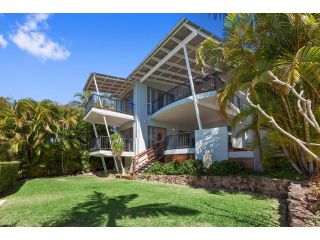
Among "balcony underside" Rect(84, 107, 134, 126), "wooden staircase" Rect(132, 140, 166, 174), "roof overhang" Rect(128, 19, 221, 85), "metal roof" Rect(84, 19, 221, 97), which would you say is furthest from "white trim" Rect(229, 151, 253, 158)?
"balcony underside" Rect(84, 107, 134, 126)

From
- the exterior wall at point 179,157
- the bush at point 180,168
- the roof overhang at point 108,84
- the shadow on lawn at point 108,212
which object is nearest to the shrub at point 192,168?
the bush at point 180,168

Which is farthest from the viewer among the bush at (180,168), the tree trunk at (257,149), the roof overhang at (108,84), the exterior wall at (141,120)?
the roof overhang at (108,84)

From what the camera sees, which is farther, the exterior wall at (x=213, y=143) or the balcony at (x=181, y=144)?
the balcony at (x=181, y=144)

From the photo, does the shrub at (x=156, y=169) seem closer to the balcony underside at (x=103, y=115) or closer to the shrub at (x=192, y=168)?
the shrub at (x=192, y=168)

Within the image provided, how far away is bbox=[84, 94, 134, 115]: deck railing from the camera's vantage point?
61.7 ft

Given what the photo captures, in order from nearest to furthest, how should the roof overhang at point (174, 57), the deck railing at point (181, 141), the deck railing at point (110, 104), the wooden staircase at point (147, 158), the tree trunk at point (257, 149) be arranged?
the tree trunk at point (257, 149), the roof overhang at point (174, 57), the deck railing at point (181, 141), the wooden staircase at point (147, 158), the deck railing at point (110, 104)

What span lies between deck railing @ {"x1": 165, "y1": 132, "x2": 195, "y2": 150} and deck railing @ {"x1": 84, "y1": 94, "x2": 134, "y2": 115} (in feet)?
15.1

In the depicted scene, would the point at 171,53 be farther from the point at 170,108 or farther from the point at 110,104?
Answer: the point at 110,104

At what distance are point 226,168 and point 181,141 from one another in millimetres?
5277

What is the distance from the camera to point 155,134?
2131 cm

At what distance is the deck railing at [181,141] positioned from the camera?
1584 cm

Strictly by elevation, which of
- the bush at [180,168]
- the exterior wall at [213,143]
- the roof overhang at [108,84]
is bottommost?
the bush at [180,168]

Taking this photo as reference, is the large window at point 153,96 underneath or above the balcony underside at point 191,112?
above

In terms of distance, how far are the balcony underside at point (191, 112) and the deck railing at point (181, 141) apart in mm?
1926
